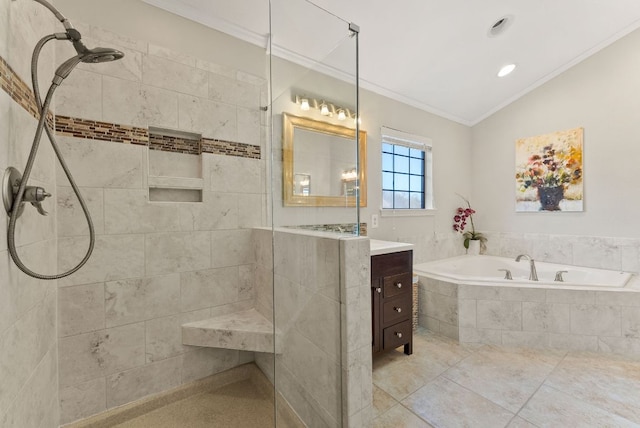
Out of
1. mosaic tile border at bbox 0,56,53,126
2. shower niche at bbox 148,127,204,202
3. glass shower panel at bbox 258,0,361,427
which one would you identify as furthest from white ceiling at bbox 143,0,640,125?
mosaic tile border at bbox 0,56,53,126

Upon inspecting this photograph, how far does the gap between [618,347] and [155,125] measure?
12.2 feet

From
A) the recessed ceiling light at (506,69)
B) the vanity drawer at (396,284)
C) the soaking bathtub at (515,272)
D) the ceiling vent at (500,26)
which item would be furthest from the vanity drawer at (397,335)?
the recessed ceiling light at (506,69)

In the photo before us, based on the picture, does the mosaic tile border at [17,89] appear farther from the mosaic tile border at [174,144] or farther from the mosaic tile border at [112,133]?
the mosaic tile border at [174,144]

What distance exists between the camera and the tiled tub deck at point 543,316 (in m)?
2.04

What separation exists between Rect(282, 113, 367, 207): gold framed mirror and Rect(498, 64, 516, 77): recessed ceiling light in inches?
96.5

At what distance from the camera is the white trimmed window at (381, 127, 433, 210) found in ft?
9.55

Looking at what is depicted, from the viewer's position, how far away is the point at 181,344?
5.57 ft

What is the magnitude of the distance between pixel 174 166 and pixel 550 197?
3.86 m

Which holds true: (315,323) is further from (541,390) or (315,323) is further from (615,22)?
(615,22)

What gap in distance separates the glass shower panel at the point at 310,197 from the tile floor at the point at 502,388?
0.51 meters

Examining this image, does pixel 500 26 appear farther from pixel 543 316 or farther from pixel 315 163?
pixel 543 316

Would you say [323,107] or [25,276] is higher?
[323,107]

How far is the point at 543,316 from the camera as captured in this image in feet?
7.20

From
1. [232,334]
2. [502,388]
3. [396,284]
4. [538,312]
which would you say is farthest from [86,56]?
[538,312]
